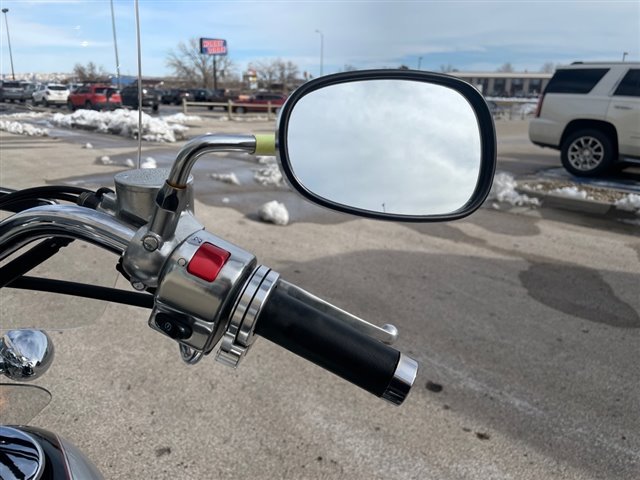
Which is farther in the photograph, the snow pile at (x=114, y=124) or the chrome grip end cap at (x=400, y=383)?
the snow pile at (x=114, y=124)

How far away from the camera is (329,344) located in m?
0.85

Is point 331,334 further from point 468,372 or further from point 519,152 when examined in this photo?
point 519,152

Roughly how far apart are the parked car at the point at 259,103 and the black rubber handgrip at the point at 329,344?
32413mm

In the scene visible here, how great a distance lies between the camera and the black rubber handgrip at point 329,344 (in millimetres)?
846

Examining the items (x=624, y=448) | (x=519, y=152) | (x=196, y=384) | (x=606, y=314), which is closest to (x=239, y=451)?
(x=196, y=384)

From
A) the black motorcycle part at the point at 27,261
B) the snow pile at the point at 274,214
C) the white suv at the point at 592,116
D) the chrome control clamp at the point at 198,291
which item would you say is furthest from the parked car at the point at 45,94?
the white suv at the point at 592,116

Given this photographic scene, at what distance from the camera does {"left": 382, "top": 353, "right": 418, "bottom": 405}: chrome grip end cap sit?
85 centimetres

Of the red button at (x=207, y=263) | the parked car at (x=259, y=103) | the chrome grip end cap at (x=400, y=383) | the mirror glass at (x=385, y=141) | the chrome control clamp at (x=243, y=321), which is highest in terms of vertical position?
the mirror glass at (x=385, y=141)

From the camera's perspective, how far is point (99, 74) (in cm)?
189

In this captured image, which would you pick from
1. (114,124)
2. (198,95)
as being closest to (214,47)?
(198,95)

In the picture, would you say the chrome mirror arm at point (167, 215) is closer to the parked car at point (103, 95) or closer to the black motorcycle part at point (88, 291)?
the black motorcycle part at point (88, 291)

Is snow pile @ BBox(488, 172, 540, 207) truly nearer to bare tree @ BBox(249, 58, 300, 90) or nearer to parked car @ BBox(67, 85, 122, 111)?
parked car @ BBox(67, 85, 122, 111)

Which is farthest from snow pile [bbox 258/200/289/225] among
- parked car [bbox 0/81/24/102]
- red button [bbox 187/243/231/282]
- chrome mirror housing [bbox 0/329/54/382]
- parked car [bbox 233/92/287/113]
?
parked car [bbox 233/92/287/113]

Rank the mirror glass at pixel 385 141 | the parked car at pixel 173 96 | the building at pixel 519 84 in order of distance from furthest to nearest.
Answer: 1. the building at pixel 519 84
2. the parked car at pixel 173 96
3. the mirror glass at pixel 385 141
